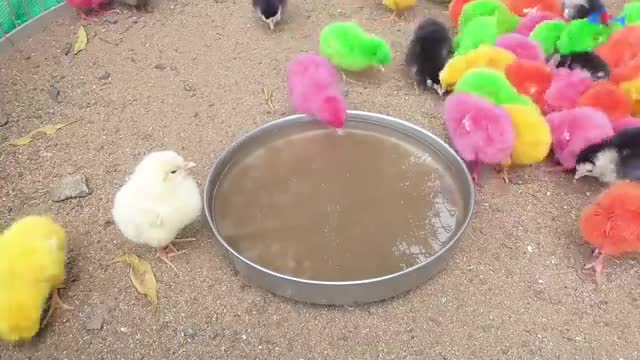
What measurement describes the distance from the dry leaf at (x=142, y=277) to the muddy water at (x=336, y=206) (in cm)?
23

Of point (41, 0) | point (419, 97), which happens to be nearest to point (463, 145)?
point (419, 97)

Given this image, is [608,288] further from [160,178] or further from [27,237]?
[27,237]

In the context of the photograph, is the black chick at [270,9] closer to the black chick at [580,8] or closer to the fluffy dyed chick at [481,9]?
the fluffy dyed chick at [481,9]

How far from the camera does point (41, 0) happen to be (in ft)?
9.16

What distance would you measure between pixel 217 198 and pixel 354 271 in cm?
49

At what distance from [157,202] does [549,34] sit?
1.55 meters

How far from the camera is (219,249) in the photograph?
182cm

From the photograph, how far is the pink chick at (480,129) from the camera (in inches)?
73.9

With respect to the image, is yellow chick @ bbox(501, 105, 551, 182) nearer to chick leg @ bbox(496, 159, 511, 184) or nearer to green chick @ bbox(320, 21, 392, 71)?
chick leg @ bbox(496, 159, 511, 184)

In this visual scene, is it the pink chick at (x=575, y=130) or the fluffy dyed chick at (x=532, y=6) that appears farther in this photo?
A: the fluffy dyed chick at (x=532, y=6)

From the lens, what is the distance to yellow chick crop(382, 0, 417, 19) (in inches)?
105

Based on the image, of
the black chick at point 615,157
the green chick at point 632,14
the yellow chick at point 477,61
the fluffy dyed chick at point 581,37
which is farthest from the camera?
the green chick at point 632,14

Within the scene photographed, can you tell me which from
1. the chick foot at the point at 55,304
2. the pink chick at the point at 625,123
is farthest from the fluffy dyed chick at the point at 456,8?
the chick foot at the point at 55,304

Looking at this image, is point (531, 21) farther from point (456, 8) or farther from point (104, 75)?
point (104, 75)
